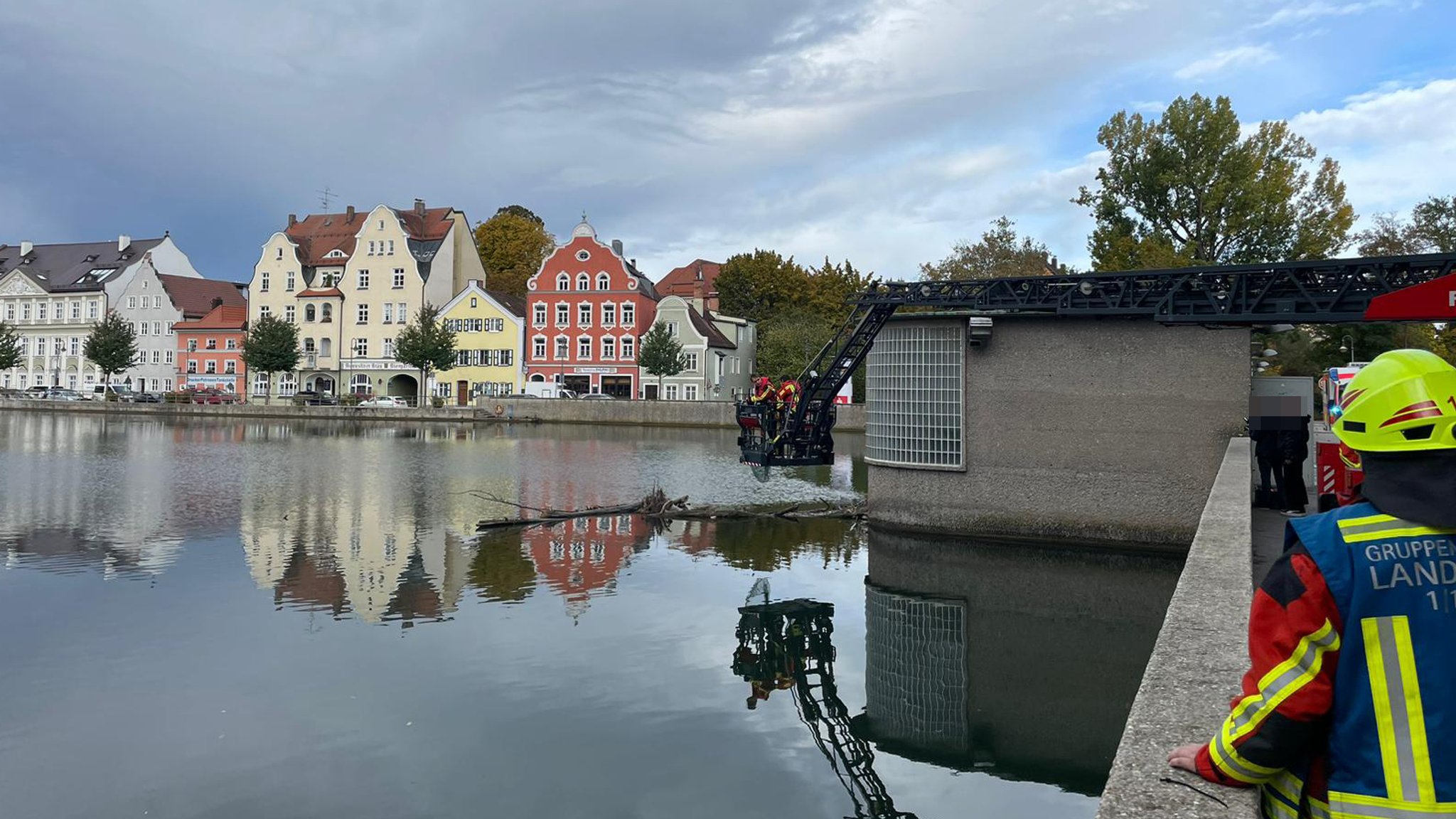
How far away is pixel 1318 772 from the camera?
2.80 meters

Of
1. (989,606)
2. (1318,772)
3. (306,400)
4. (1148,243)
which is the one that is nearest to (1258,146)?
(1148,243)

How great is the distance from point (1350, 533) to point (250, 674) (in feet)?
37.5

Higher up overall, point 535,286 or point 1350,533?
point 535,286

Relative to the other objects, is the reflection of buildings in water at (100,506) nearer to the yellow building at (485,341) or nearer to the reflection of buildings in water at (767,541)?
the reflection of buildings in water at (767,541)

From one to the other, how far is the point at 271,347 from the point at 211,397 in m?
7.41

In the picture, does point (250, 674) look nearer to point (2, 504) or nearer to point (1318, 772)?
point (1318, 772)

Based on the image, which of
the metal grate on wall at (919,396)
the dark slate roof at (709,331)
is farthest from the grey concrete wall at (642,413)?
the metal grate on wall at (919,396)

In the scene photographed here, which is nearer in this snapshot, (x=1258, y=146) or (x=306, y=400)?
(x=1258, y=146)

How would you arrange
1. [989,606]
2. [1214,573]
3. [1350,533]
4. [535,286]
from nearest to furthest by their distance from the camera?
[1350,533], [1214,573], [989,606], [535,286]

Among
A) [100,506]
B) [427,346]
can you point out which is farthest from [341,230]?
[100,506]

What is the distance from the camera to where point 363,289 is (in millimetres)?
80312

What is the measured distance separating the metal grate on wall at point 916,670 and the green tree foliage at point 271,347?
226ft

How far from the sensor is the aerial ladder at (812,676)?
9203mm

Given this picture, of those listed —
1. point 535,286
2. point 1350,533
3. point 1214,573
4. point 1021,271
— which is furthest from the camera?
point 535,286
